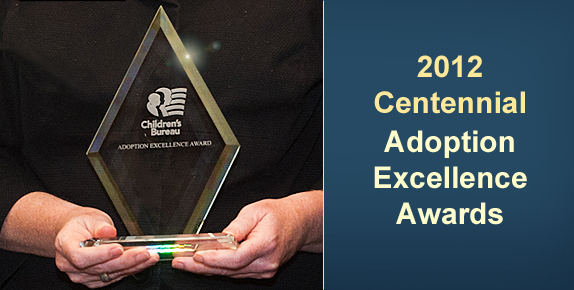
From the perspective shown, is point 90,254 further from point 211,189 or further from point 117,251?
point 211,189

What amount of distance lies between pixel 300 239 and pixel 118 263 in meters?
0.20

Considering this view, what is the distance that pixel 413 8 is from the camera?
64cm

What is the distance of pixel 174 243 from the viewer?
559mm

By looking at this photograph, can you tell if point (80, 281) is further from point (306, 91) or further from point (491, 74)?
point (491, 74)

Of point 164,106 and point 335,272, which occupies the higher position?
point 164,106

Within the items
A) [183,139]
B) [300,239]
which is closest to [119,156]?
[183,139]

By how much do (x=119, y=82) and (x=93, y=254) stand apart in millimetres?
208

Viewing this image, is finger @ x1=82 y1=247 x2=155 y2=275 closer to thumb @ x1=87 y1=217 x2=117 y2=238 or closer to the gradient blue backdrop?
thumb @ x1=87 y1=217 x2=117 y2=238

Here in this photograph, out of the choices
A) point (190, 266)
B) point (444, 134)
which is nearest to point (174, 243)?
point (190, 266)

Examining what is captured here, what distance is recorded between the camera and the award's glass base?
556 millimetres

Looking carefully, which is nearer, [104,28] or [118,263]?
[118,263]

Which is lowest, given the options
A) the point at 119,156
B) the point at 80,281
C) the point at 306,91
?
the point at 80,281

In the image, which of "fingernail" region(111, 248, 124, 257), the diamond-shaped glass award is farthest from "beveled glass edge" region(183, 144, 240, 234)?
"fingernail" region(111, 248, 124, 257)

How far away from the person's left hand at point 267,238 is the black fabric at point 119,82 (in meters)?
0.04
